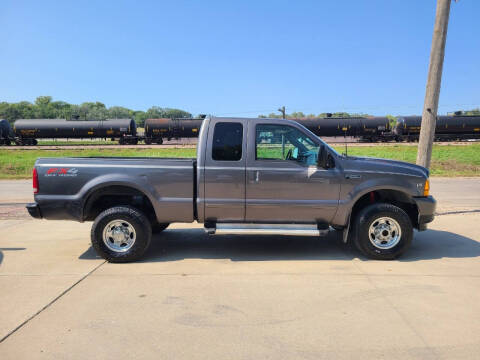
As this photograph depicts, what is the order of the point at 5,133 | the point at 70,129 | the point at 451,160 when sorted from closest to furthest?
1. the point at 451,160
2. the point at 5,133
3. the point at 70,129

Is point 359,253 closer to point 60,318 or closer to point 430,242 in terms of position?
point 430,242

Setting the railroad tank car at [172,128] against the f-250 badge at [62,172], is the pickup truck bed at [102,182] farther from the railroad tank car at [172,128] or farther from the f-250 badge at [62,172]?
the railroad tank car at [172,128]

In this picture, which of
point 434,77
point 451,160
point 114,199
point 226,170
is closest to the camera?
point 226,170

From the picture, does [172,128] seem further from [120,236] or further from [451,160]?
[120,236]

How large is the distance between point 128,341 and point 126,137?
3849 centimetres

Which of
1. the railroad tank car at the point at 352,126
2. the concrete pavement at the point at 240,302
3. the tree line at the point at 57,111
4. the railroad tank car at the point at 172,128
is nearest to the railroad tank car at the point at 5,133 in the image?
the railroad tank car at the point at 172,128

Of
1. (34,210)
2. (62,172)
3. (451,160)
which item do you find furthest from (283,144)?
(451,160)

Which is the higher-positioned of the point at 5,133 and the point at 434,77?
the point at 434,77

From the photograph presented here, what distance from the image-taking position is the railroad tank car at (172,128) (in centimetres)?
3853

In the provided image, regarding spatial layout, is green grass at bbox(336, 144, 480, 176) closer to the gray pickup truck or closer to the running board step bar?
the gray pickup truck

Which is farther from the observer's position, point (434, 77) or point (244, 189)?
point (434, 77)

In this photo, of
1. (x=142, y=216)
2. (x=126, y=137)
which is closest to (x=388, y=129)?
(x=126, y=137)

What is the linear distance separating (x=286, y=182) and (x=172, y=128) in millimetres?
34649

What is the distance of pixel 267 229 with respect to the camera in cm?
517
